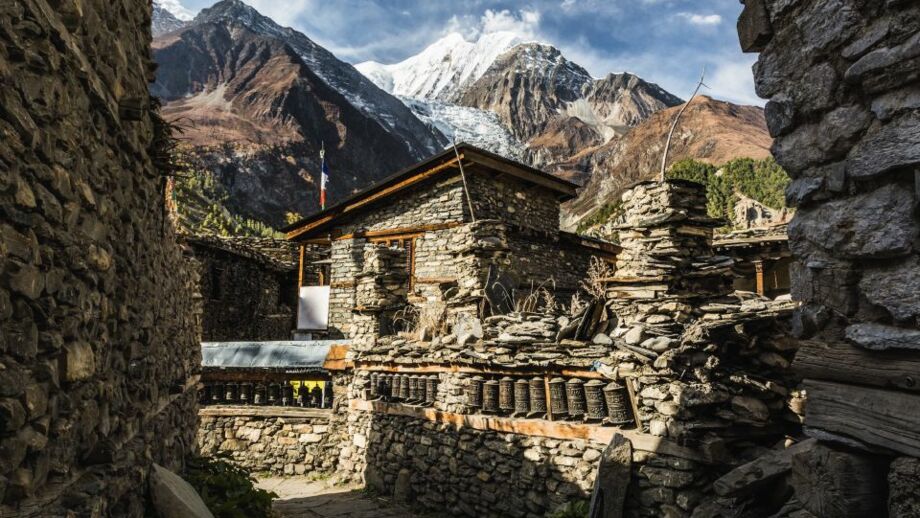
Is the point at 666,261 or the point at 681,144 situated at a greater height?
the point at 681,144

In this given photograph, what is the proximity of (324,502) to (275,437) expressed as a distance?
2.71 m

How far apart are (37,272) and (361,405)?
8.72 m

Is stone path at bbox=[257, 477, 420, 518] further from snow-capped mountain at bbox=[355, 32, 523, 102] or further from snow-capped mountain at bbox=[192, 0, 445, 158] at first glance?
snow-capped mountain at bbox=[355, 32, 523, 102]

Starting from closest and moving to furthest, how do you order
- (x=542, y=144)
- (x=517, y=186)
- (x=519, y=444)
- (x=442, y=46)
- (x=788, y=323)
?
(x=788, y=323) → (x=519, y=444) → (x=517, y=186) → (x=542, y=144) → (x=442, y=46)

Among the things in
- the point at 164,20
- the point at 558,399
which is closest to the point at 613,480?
the point at 558,399

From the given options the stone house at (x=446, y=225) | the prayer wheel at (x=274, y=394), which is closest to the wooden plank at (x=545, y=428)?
the prayer wheel at (x=274, y=394)

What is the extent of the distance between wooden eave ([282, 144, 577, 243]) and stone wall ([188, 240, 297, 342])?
335cm

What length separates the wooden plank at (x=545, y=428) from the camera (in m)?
5.57

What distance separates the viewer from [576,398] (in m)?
6.79

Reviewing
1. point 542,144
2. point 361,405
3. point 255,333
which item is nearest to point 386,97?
point 542,144

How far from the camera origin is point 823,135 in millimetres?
2723

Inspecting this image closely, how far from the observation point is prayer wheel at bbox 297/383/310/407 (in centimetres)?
1177

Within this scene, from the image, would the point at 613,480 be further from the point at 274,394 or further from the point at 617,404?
the point at 274,394

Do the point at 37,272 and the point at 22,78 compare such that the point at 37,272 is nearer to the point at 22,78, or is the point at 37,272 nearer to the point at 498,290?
the point at 22,78
